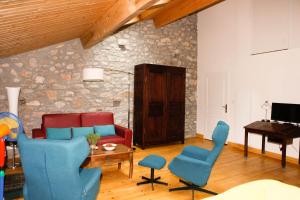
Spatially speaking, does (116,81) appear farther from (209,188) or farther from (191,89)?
(209,188)

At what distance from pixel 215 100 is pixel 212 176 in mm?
3136

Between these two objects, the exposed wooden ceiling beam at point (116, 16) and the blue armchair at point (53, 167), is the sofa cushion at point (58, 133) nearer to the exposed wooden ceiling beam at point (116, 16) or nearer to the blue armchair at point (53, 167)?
the exposed wooden ceiling beam at point (116, 16)

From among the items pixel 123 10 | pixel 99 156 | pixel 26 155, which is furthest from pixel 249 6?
pixel 26 155

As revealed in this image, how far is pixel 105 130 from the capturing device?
4.91 metres

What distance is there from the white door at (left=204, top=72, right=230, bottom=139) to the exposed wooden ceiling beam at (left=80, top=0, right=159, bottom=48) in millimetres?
3717

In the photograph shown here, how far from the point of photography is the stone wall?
494 cm

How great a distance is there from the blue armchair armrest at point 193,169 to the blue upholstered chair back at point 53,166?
4.50 feet

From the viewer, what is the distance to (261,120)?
5426mm

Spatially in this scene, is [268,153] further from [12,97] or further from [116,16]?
[12,97]

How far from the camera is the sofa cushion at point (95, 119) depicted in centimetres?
509

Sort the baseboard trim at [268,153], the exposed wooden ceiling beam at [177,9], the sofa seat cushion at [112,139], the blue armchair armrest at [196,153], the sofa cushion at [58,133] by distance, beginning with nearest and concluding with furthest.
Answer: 1. the blue armchair armrest at [196,153]
2. the sofa cushion at [58,133]
3. the sofa seat cushion at [112,139]
4. the baseboard trim at [268,153]
5. the exposed wooden ceiling beam at [177,9]

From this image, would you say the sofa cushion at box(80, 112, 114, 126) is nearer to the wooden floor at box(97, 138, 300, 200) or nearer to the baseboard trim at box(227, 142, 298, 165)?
the wooden floor at box(97, 138, 300, 200)

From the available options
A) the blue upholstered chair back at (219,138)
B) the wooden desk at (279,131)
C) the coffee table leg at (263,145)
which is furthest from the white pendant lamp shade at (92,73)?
the coffee table leg at (263,145)

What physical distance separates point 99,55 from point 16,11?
11.0ft
